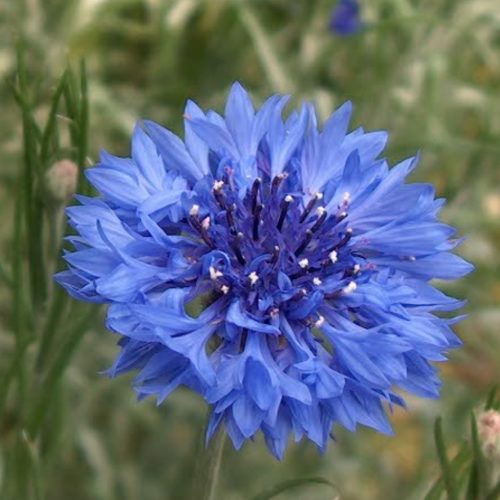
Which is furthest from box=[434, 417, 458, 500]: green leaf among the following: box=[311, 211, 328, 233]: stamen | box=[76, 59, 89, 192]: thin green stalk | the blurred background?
the blurred background

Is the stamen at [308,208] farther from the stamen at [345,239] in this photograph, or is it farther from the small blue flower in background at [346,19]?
the small blue flower in background at [346,19]

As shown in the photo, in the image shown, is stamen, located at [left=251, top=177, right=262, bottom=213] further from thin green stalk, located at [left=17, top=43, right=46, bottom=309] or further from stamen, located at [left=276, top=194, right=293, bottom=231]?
thin green stalk, located at [left=17, top=43, right=46, bottom=309]

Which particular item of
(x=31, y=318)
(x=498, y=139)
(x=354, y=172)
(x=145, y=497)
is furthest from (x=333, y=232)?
(x=145, y=497)

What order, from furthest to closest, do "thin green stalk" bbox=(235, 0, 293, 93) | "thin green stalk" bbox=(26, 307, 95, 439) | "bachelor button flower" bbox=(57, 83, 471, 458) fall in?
"thin green stalk" bbox=(235, 0, 293, 93) → "thin green stalk" bbox=(26, 307, 95, 439) → "bachelor button flower" bbox=(57, 83, 471, 458)

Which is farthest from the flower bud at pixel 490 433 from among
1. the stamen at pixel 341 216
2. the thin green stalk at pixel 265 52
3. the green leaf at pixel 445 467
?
the thin green stalk at pixel 265 52

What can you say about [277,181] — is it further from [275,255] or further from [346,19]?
[346,19]

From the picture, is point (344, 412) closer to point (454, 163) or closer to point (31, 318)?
point (31, 318)

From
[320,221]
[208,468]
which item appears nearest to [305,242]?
[320,221]
